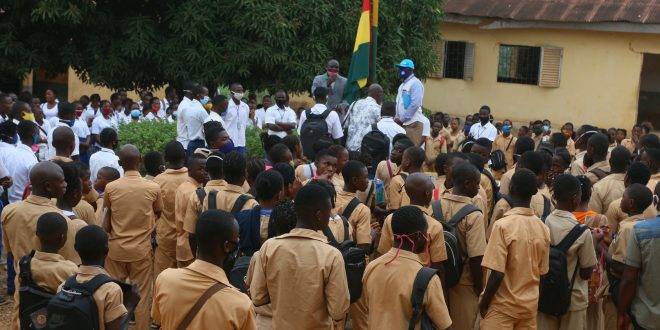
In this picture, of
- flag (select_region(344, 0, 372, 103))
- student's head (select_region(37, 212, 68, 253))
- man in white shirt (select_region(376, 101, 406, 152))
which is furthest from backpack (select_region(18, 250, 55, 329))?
flag (select_region(344, 0, 372, 103))

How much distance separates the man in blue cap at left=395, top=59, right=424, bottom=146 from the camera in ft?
38.9

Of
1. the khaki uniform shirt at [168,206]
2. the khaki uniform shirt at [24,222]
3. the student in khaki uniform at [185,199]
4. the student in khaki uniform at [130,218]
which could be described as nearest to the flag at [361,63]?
the khaki uniform shirt at [168,206]

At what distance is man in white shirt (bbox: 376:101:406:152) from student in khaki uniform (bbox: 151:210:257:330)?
6.06m

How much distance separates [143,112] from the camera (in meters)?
16.2

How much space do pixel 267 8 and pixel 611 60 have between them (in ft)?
31.2

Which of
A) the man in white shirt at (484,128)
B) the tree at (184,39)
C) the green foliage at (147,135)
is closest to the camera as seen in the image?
the green foliage at (147,135)

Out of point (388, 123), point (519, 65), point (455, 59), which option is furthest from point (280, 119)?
point (455, 59)

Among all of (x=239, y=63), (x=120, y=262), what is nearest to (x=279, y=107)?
(x=239, y=63)

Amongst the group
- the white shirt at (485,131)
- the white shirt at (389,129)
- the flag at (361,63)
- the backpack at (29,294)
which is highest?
the flag at (361,63)

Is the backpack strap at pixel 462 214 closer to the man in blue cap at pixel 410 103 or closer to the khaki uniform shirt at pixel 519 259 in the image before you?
the khaki uniform shirt at pixel 519 259

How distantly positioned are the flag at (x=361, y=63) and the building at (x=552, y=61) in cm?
985

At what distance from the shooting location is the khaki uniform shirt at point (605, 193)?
751 cm

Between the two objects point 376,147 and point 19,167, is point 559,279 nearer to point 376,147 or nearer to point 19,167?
point 376,147

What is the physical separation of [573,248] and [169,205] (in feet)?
11.5
